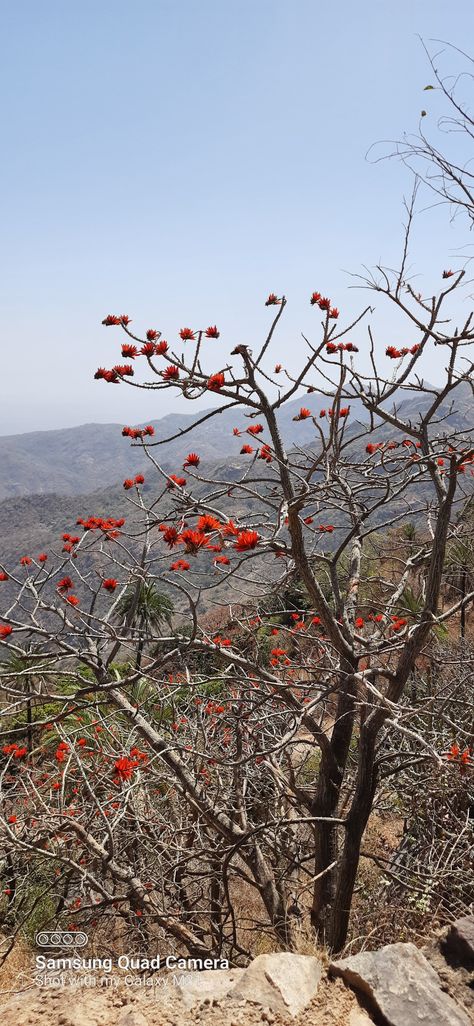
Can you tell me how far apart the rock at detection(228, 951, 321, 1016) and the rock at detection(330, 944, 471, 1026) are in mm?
134

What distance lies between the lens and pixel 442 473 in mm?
4098

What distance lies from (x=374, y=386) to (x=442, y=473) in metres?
0.89

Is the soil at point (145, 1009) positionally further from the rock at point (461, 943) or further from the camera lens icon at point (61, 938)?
the camera lens icon at point (61, 938)

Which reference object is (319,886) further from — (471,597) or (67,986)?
(471,597)

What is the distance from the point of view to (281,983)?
234 cm

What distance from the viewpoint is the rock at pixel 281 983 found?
2.26m

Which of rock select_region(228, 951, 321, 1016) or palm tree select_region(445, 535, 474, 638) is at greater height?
palm tree select_region(445, 535, 474, 638)

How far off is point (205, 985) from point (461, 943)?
46.6 inches

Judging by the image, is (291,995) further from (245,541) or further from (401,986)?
(245,541)

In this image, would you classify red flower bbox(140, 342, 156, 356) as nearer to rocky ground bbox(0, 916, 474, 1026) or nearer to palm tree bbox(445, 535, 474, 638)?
palm tree bbox(445, 535, 474, 638)

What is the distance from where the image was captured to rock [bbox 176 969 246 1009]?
231 centimetres

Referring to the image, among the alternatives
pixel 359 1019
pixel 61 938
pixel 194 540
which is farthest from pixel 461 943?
pixel 61 938

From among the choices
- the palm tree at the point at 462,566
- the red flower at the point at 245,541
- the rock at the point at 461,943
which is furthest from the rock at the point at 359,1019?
the palm tree at the point at 462,566

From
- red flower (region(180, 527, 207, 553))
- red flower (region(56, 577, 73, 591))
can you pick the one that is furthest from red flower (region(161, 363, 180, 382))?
red flower (region(56, 577, 73, 591))
